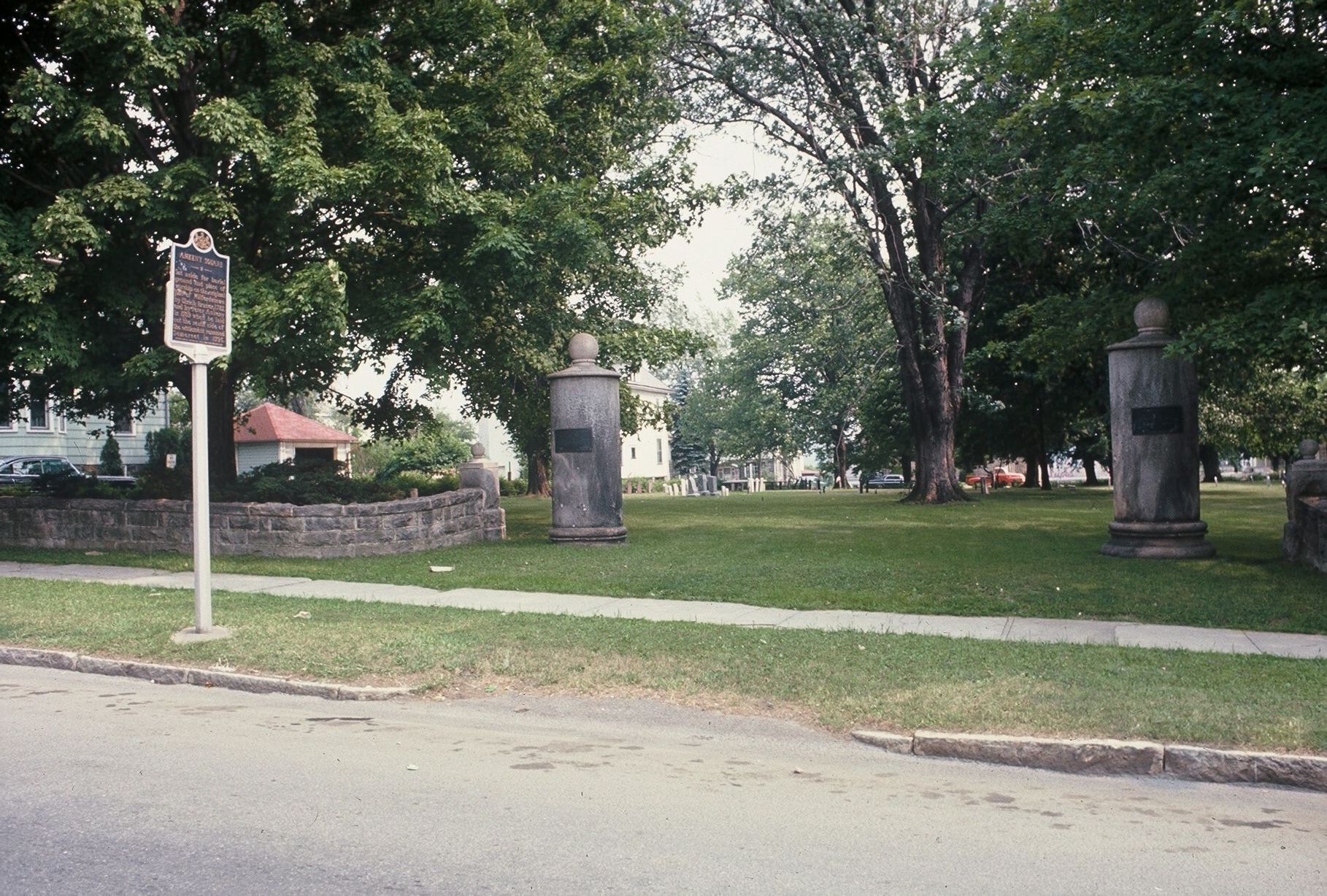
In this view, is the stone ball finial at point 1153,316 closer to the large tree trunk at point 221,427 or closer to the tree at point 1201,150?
the tree at point 1201,150

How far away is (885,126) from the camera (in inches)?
992

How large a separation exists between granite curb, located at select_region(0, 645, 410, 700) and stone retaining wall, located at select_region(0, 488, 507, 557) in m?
7.23

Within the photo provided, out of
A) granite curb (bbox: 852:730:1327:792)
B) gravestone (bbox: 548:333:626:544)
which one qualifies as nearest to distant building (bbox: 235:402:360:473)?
gravestone (bbox: 548:333:626:544)

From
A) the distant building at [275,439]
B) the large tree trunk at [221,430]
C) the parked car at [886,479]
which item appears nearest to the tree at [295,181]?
the large tree trunk at [221,430]

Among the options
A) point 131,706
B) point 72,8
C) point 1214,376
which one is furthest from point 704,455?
point 131,706

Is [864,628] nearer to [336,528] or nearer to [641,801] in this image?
[641,801]

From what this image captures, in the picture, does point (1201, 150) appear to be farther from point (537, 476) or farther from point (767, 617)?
point (537, 476)

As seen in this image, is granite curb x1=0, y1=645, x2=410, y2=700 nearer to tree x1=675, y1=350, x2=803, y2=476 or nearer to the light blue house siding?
the light blue house siding

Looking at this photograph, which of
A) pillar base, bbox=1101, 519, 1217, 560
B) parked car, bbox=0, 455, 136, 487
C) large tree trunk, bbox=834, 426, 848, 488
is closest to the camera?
pillar base, bbox=1101, 519, 1217, 560

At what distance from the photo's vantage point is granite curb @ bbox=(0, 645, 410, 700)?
26.7 ft

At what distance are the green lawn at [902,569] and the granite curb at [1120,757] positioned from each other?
439 centimetres

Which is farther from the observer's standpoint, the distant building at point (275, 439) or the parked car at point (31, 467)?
the distant building at point (275, 439)

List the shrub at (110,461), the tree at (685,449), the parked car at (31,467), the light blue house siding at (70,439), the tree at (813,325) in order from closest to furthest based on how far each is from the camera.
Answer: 1. the tree at (813,325)
2. the parked car at (31,467)
3. the light blue house siding at (70,439)
4. the shrub at (110,461)
5. the tree at (685,449)

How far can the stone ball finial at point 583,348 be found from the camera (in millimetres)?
18891
